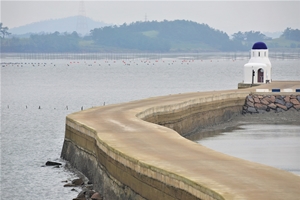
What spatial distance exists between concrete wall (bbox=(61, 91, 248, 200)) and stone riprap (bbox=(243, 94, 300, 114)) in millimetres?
705

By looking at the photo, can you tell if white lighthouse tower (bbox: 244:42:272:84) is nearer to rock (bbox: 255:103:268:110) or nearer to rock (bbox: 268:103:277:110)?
rock (bbox: 255:103:268:110)

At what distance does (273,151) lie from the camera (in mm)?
44438

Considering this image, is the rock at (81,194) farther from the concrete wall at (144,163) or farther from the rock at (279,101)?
the rock at (279,101)

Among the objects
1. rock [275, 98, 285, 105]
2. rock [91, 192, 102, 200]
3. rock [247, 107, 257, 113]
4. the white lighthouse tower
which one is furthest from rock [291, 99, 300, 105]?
rock [91, 192, 102, 200]

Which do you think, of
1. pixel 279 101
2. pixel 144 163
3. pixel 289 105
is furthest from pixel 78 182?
pixel 279 101

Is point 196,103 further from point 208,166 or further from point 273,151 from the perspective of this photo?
point 208,166

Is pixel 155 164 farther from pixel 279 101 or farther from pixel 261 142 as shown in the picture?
pixel 279 101

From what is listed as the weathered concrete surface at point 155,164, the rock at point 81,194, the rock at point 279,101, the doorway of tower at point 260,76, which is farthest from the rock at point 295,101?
the rock at point 81,194

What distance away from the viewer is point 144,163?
26422 millimetres

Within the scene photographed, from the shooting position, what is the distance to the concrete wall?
2422 cm

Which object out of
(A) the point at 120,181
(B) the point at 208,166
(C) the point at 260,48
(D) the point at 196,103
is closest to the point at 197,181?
(B) the point at 208,166

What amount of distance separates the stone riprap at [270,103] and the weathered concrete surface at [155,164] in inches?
698

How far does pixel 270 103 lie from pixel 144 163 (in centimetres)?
4089

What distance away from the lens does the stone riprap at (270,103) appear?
65438 mm
